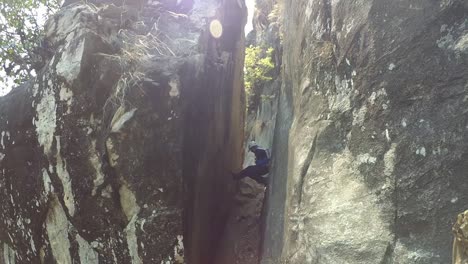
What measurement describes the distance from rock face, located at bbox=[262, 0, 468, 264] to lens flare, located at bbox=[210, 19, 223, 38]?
362 centimetres

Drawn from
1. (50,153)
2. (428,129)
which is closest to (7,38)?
(50,153)

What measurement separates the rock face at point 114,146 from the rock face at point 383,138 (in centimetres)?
222

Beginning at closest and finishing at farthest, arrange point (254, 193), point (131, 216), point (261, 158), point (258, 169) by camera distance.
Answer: point (131, 216)
point (258, 169)
point (261, 158)
point (254, 193)

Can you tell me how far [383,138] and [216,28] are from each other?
5401mm

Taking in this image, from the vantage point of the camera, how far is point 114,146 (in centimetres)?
716

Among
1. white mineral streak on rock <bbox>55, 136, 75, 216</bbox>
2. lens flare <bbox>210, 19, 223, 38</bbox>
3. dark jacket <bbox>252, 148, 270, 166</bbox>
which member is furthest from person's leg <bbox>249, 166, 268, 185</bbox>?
white mineral streak on rock <bbox>55, 136, 75, 216</bbox>

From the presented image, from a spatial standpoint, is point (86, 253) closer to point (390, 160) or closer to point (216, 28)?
point (216, 28)

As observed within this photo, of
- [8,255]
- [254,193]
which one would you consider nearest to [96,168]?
[8,255]

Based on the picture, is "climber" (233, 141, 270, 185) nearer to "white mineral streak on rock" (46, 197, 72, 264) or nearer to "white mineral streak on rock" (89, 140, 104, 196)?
"white mineral streak on rock" (89, 140, 104, 196)

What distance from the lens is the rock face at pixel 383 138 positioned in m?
4.36

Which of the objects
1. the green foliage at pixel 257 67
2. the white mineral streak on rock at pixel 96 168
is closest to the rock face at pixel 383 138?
the white mineral streak on rock at pixel 96 168

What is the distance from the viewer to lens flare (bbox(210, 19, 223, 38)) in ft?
30.0

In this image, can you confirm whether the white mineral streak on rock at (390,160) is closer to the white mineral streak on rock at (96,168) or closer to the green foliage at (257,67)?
the white mineral streak on rock at (96,168)

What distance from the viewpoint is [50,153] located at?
7.68 metres
